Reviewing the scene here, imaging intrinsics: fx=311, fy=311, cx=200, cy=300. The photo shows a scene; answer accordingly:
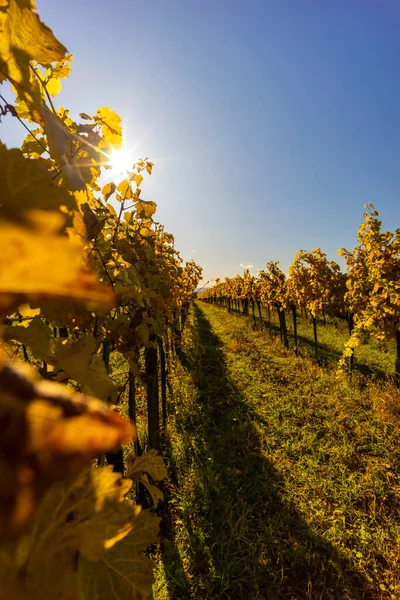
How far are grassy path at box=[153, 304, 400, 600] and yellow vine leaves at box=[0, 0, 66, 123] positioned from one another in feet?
14.3

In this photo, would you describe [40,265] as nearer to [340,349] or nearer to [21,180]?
[21,180]

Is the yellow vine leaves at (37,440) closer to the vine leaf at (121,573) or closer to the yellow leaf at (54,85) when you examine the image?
the vine leaf at (121,573)

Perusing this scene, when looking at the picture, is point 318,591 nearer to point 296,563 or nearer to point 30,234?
point 296,563

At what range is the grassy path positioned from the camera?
11.1ft

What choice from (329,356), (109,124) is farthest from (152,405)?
(329,356)

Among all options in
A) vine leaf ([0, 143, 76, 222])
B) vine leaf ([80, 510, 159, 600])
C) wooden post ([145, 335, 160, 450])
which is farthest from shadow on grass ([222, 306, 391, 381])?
vine leaf ([0, 143, 76, 222])

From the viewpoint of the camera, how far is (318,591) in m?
3.23

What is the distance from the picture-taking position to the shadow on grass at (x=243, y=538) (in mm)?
3268

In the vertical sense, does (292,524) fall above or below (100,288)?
below

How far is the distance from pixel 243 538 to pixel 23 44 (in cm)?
479

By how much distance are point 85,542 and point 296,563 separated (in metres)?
4.39

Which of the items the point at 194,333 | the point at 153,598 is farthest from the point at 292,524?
the point at 194,333

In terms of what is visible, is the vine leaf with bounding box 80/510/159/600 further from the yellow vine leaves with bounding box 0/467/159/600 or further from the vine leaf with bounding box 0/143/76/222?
the vine leaf with bounding box 0/143/76/222

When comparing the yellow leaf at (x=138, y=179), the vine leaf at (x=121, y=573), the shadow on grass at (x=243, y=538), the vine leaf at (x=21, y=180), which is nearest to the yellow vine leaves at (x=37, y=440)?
the vine leaf at (x=21, y=180)
